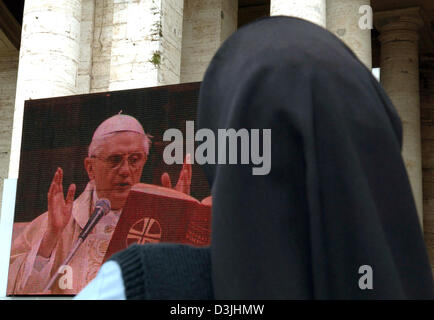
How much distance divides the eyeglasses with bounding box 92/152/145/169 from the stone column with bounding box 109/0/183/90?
1758mm

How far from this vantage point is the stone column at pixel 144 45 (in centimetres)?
1068

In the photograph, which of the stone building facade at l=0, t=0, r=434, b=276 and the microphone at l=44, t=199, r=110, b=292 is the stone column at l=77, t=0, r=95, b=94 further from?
the microphone at l=44, t=199, r=110, b=292

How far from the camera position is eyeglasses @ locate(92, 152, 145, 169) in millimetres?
9000

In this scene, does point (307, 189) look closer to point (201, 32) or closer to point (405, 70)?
point (201, 32)

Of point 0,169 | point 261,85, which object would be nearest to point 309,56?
point 261,85

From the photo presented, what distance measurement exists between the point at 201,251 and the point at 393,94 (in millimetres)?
15135

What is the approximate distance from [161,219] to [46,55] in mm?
3641

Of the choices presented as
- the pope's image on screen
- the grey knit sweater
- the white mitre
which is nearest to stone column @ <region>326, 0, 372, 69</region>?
the pope's image on screen

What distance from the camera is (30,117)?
977cm

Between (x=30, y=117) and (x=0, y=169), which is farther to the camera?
(x=0, y=169)

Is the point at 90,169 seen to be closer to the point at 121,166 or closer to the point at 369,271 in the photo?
the point at 121,166

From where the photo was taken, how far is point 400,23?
16141mm

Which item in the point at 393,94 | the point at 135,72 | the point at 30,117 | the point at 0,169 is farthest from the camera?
the point at 0,169

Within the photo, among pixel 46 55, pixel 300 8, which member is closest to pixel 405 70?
pixel 300 8
